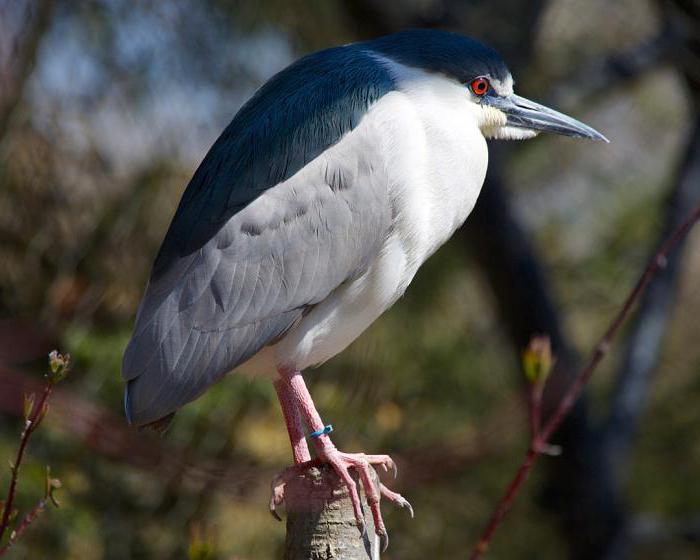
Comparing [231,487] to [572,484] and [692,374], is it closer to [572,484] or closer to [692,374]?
[572,484]

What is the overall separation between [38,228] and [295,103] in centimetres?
170

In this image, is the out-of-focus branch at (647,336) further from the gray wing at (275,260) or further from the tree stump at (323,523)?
the tree stump at (323,523)

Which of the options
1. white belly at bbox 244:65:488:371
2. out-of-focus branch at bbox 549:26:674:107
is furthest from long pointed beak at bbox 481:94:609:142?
out-of-focus branch at bbox 549:26:674:107

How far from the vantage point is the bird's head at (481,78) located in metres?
2.14

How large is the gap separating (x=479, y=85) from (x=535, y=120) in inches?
5.9

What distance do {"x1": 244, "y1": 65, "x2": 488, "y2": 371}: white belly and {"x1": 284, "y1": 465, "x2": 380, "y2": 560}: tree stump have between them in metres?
0.37

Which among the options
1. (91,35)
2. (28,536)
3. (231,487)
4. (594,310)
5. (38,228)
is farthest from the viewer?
(594,310)

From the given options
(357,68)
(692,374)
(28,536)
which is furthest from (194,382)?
(692,374)

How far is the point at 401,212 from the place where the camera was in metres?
1.94

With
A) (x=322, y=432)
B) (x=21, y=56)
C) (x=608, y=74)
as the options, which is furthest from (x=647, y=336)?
(x=21, y=56)

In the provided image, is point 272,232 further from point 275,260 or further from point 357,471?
point 357,471

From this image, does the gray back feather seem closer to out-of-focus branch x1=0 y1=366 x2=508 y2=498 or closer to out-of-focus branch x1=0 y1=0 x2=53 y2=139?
out-of-focus branch x1=0 y1=0 x2=53 y2=139

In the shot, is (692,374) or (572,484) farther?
(692,374)

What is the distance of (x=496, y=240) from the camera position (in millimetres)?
3916
